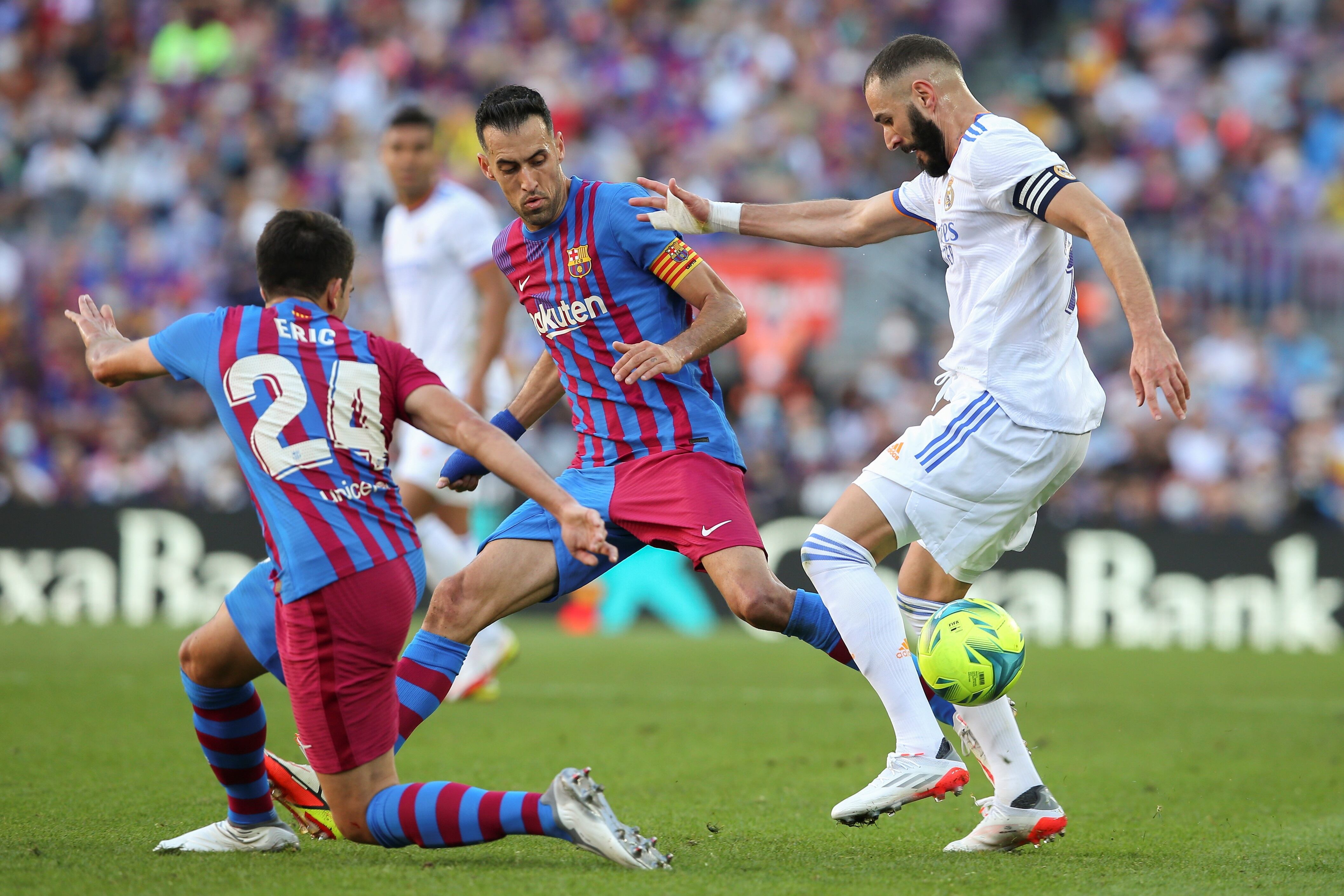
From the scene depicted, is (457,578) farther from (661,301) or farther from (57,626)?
(57,626)

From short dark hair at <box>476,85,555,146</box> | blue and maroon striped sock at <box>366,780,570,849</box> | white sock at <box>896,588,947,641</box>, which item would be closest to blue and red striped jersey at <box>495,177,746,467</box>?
short dark hair at <box>476,85,555,146</box>

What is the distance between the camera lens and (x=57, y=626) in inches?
506

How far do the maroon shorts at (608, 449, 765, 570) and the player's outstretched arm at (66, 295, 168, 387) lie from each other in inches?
64.3

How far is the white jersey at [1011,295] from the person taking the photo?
178 inches

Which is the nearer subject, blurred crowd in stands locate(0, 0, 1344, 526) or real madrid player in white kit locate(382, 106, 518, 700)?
real madrid player in white kit locate(382, 106, 518, 700)

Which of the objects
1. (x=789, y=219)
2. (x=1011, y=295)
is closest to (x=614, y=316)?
(x=789, y=219)

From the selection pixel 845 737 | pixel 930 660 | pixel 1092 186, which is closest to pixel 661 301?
pixel 930 660

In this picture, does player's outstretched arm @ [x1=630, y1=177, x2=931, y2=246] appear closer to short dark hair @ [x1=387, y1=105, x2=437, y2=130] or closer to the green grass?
the green grass

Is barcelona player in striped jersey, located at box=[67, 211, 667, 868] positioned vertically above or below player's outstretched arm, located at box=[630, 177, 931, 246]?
below

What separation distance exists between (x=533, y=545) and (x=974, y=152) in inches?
77.8

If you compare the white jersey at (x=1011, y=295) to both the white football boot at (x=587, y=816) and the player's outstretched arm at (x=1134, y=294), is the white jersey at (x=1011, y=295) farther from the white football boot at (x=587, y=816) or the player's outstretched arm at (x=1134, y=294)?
the white football boot at (x=587, y=816)

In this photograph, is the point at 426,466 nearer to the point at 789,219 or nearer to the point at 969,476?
the point at 789,219

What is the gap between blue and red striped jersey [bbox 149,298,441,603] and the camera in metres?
4.05

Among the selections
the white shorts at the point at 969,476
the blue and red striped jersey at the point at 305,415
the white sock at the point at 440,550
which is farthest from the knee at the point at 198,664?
the white sock at the point at 440,550
